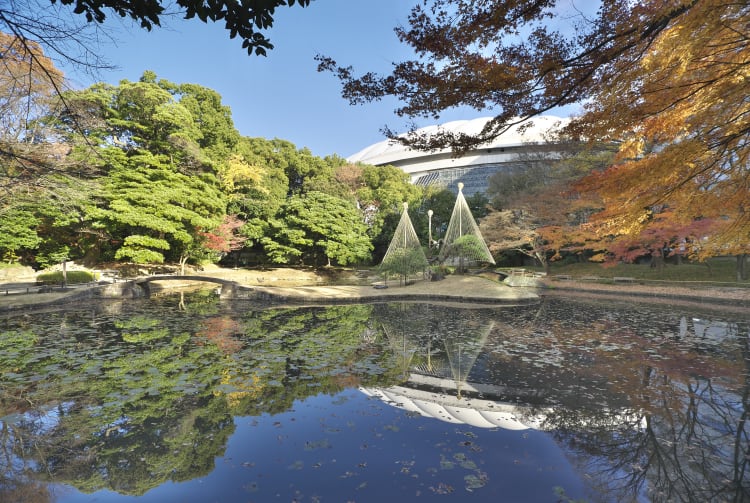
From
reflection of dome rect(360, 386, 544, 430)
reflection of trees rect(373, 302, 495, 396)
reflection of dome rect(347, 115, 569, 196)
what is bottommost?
reflection of trees rect(373, 302, 495, 396)

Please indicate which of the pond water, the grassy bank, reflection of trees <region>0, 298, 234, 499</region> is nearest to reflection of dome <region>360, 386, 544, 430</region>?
the pond water

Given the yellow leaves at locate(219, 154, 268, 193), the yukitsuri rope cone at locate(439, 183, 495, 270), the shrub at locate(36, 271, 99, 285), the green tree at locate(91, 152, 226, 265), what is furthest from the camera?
the yellow leaves at locate(219, 154, 268, 193)

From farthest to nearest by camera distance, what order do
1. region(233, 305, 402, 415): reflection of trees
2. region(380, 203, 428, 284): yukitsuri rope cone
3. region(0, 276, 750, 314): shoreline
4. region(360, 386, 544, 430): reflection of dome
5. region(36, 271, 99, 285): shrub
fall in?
region(380, 203, 428, 284): yukitsuri rope cone
region(36, 271, 99, 285): shrub
region(0, 276, 750, 314): shoreline
region(233, 305, 402, 415): reflection of trees
region(360, 386, 544, 430): reflection of dome

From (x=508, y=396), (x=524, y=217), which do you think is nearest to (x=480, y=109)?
(x=508, y=396)

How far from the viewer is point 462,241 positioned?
16.4m

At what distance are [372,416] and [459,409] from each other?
3.34 feet

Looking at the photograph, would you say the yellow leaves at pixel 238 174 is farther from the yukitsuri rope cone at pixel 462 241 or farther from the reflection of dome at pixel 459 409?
the reflection of dome at pixel 459 409

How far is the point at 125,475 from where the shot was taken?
268 centimetres

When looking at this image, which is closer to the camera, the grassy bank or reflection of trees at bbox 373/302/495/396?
reflection of trees at bbox 373/302/495/396

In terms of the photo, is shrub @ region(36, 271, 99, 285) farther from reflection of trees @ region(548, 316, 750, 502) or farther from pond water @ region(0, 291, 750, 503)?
reflection of trees @ region(548, 316, 750, 502)

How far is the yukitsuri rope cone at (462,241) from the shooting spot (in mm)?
16234

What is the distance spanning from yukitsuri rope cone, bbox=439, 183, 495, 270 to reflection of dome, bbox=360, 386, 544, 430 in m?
12.6

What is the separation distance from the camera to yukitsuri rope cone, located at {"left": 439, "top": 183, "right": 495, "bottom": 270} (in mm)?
16234

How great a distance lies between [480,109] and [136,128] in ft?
70.7
